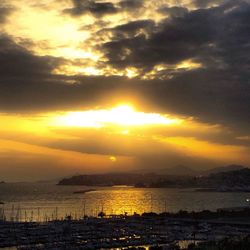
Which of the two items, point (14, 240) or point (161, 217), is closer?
point (14, 240)

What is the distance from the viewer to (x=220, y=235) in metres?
57.7

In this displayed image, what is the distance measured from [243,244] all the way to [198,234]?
33835 mm

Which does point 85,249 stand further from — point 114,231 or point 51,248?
point 114,231

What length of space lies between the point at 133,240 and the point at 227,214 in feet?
119

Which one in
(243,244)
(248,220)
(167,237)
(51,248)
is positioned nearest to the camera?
(243,244)

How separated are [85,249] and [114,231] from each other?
12.3 meters

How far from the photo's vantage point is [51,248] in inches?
1804

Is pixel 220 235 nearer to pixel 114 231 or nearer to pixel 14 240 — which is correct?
pixel 114 231

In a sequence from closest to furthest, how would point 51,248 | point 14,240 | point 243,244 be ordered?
point 243,244 < point 51,248 < point 14,240

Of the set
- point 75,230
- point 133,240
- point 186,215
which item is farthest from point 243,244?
point 186,215

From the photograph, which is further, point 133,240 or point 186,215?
point 186,215

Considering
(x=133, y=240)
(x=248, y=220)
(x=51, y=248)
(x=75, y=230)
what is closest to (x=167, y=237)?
(x=133, y=240)

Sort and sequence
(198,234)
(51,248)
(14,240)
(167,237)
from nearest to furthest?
1. (51,248)
2. (14,240)
3. (167,237)
4. (198,234)

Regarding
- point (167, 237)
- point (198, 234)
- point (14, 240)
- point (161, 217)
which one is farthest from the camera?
point (161, 217)
